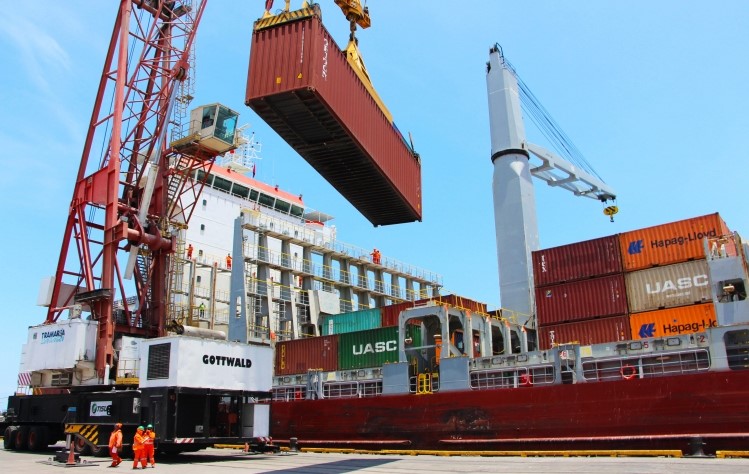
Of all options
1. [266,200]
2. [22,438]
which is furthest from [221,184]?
[22,438]

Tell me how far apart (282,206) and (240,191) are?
4433 mm

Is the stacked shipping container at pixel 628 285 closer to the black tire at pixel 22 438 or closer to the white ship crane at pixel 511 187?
the white ship crane at pixel 511 187

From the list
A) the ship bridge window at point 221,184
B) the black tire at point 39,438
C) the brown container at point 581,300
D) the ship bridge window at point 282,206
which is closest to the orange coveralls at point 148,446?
the black tire at point 39,438

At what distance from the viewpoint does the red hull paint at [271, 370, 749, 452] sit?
15094mm

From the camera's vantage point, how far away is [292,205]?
45031mm

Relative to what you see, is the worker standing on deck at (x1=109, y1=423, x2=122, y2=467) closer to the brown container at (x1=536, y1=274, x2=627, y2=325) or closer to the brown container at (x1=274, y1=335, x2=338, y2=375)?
the brown container at (x1=274, y1=335, x2=338, y2=375)

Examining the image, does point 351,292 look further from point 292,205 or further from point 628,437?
point 628,437

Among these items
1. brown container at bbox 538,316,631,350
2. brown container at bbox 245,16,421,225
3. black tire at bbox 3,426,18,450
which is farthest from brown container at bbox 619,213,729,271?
black tire at bbox 3,426,18,450

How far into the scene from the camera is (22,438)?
20766 mm

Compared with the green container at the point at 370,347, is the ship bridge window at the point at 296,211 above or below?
above

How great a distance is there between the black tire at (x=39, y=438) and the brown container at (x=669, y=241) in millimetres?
21081

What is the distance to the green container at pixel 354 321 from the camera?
2748cm

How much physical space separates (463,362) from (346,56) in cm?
1110

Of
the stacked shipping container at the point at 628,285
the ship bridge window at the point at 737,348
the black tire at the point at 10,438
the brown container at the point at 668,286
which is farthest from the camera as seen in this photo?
the black tire at the point at 10,438
